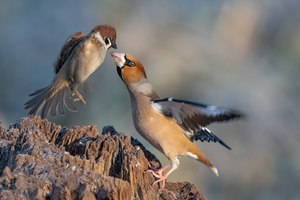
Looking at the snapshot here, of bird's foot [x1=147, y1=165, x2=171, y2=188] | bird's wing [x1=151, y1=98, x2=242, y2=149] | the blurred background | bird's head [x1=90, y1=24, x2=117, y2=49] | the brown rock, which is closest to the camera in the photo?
the brown rock

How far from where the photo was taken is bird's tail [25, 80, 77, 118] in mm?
7422

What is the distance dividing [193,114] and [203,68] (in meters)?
4.41

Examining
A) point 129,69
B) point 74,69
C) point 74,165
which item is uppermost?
point 74,69

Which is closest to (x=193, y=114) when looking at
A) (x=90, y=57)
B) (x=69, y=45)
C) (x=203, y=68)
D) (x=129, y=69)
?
(x=129, y=69)

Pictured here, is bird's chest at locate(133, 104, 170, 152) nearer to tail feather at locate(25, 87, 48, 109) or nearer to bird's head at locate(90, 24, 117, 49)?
bird's head at locate(90, 24, 117, 49)

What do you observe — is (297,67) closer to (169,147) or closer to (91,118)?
(91,118)

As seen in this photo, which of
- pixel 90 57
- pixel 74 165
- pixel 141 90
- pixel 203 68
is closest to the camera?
pixel 74 165

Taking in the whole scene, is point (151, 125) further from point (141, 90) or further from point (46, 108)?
point (46, 108)

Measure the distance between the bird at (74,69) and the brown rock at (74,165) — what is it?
1668 mm

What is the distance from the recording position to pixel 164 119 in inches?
249

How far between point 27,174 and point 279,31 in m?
7.15

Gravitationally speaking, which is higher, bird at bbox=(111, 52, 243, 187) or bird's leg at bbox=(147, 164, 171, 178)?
bird at bbox=(111, 52, 243, 187)

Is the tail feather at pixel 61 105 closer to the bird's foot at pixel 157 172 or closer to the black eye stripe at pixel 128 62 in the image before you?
the black eye stripe at pixel 128 62

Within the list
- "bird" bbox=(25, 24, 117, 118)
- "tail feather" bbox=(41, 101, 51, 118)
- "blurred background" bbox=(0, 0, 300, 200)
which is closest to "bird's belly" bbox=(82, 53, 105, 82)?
"bird" bbox=(25, 24, 117, 118)
